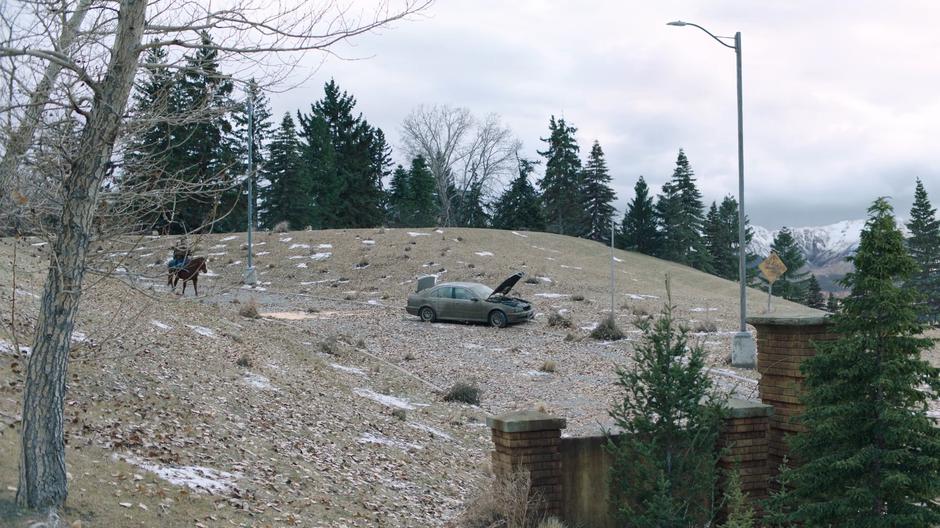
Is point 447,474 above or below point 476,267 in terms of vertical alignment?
below

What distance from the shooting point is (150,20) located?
6684mm

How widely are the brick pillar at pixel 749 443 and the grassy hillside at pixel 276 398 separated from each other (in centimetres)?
332

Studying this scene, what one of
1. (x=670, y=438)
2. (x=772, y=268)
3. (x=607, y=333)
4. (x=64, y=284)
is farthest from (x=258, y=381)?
(x=772, y=268)

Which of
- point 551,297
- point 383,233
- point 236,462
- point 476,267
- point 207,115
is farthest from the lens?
point 383,233

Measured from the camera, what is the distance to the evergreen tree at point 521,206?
252 ft

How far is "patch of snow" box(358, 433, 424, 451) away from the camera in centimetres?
1150

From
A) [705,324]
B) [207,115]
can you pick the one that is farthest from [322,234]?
[207,115]

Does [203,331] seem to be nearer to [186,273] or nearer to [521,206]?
[186,273]

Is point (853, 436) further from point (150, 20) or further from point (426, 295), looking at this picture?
point (426, 295)

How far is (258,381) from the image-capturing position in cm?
1273

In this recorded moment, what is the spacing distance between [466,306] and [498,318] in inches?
46.2

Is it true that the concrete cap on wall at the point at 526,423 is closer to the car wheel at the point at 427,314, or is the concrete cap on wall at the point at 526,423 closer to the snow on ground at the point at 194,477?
the snow on ground at the point at 194,477

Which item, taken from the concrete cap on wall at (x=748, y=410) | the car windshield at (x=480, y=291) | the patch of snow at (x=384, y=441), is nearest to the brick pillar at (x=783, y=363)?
the concrete cap on wall at (x=748, y=410)

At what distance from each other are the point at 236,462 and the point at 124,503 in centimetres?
205
